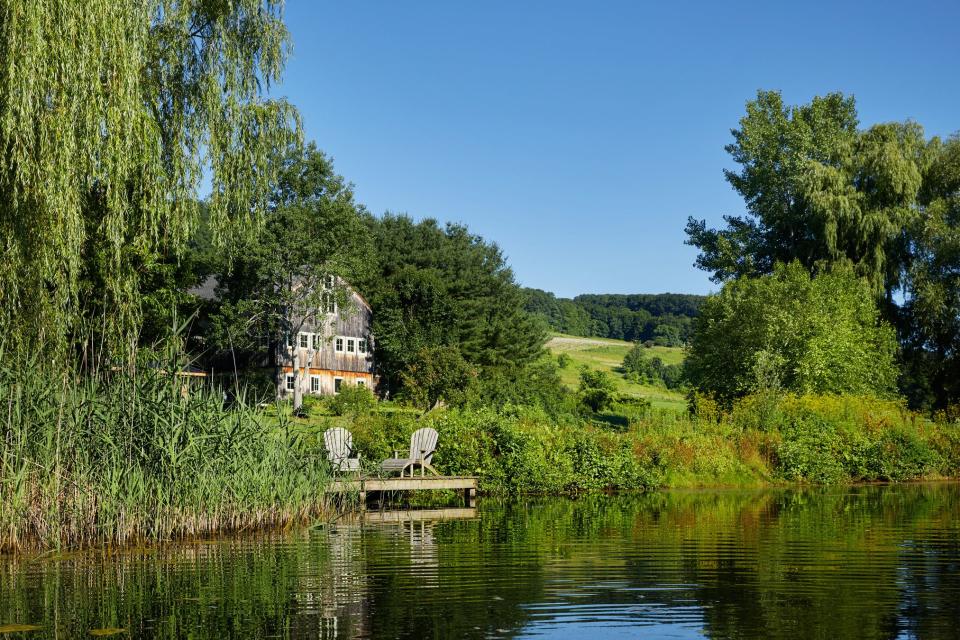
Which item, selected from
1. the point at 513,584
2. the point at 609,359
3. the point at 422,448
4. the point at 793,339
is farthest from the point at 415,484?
the point at 609,359

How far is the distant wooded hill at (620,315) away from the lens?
125000 mm

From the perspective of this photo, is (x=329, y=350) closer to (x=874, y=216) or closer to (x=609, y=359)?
(x=874, y=216)

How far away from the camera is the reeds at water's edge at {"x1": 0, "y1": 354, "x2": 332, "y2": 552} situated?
36.2ft

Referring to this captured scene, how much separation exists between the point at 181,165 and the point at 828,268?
1308 inches

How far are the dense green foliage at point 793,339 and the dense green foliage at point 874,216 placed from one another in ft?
9.80

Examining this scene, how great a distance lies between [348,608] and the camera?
27.0 ft

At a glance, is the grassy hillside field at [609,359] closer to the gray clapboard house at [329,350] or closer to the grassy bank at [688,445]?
the gray clapboard house at [329,350]

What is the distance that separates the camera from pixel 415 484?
1898 centimetres

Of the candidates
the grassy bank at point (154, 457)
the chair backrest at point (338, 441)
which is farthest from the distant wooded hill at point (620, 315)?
the grassy bank at point (154, 457)

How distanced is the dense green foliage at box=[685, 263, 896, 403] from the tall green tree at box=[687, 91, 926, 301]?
2957 mm

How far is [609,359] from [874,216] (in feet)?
180

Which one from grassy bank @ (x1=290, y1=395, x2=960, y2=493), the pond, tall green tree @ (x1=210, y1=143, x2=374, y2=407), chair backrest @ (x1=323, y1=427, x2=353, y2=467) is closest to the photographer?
the pond

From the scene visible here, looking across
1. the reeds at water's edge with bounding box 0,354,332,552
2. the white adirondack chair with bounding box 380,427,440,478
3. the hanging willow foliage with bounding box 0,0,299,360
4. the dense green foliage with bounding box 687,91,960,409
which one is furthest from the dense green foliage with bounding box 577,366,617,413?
the reeds at water's edge with bounding box 0,354,332,552

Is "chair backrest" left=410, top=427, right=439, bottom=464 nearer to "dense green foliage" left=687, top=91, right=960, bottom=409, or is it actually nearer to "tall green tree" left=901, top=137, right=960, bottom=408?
"dense green foliage" left=687, top=91, right=960, bottom=409
